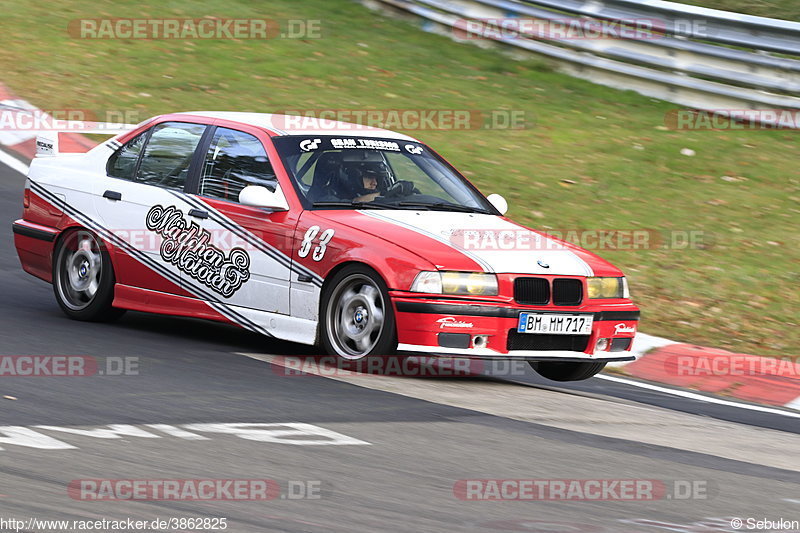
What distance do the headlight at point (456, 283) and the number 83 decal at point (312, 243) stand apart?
0.71 m

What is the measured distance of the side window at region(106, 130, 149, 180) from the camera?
29.6 feet

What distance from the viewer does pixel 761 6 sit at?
19.0m

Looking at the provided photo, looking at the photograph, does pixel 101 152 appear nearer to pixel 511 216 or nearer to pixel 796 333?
pixel 511 216

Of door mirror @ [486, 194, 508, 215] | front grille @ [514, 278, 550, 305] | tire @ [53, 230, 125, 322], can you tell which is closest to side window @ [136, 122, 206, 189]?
tire @ [53, 230, 125, 322]

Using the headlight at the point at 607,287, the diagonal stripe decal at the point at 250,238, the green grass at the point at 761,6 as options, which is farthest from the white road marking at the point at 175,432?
the green grass at the point at 761,6

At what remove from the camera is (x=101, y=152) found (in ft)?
30.4

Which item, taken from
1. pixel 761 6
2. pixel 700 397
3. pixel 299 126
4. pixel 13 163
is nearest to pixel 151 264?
pixel 299 126

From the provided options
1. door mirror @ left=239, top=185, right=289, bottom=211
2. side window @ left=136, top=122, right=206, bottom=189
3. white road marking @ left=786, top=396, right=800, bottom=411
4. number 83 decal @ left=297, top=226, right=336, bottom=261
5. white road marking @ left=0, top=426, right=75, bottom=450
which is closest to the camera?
white road marking @ left=0, top=426, right=75, bottom=450

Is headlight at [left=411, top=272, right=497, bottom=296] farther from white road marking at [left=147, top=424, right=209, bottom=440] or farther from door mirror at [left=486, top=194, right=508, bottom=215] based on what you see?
white road marking at [left=147, top=424, right=209, bottom=440]

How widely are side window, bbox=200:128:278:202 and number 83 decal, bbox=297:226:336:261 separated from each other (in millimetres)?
542

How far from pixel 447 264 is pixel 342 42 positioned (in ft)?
35.8

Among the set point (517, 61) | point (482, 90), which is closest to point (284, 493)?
point (482, 90)

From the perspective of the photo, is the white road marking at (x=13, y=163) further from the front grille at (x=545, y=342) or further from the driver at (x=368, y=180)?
the front grille at (x=545, y=342)

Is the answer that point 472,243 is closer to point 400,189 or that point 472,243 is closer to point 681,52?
point 400,189
